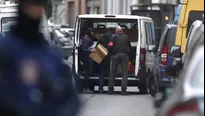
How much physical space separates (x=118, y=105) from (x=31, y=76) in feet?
35.3

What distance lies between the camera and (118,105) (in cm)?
1570

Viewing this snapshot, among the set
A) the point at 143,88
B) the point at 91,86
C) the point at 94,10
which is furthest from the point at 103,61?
the point at 94,10

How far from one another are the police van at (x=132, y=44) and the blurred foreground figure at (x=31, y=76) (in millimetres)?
12283

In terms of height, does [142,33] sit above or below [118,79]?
above

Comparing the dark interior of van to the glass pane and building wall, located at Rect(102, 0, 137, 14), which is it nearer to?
the glass pane

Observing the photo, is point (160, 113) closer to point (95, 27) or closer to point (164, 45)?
point (164, 45)

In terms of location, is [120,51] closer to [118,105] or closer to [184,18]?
[118,105]

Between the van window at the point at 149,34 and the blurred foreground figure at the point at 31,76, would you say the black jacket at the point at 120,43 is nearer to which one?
the van window at the point at 149,34

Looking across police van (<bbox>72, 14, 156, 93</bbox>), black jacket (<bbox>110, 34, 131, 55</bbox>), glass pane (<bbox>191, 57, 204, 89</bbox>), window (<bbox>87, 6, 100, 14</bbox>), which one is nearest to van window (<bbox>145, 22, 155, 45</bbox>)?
police van (<bbox>72, 14, 156, 93</bbox>)

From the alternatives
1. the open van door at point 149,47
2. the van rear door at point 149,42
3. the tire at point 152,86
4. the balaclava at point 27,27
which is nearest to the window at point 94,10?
the van rear door at point 149,42

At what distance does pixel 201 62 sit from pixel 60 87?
131 centimetres

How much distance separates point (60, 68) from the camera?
16.8 ft

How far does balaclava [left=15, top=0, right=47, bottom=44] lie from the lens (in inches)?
199

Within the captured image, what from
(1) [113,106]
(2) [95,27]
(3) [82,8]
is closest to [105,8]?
(3) [82,8]
